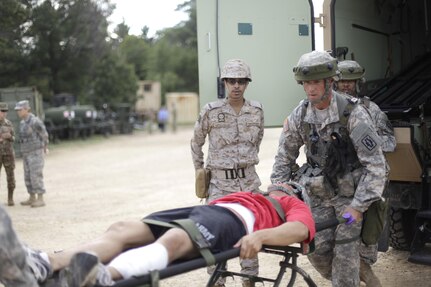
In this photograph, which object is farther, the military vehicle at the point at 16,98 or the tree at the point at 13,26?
the military vehicle at the point at 16,98

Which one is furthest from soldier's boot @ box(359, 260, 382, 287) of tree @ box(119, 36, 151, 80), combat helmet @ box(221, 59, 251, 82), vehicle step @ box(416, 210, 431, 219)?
tree @ box(119, 36, 151, 80)

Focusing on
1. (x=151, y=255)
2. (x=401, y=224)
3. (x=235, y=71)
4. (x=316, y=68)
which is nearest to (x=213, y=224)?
(x=151, y=255)

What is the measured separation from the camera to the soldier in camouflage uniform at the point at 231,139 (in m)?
5.22

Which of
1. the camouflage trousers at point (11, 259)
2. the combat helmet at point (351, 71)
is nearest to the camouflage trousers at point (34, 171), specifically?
the combat helmet at point (351, 71)

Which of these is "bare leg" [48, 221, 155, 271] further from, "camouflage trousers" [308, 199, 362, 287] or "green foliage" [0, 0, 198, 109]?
"green foliage" [0, 0, 198, 109]

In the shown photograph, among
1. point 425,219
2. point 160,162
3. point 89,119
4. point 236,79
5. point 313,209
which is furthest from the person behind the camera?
point 89,119

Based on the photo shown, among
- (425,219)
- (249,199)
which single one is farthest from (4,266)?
(425,219)

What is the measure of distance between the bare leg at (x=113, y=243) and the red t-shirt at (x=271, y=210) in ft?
1.90

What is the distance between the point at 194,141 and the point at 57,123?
61.6ft

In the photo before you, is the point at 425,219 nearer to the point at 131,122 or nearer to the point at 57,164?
the point at 57,164

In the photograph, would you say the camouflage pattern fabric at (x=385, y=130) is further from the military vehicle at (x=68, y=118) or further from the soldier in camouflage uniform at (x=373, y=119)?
the military vehicle at (x=68, y=118)

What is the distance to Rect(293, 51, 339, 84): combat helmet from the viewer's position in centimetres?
393

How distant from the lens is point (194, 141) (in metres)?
5.38

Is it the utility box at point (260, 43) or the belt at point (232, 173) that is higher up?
the utility box at point (260, 43)
